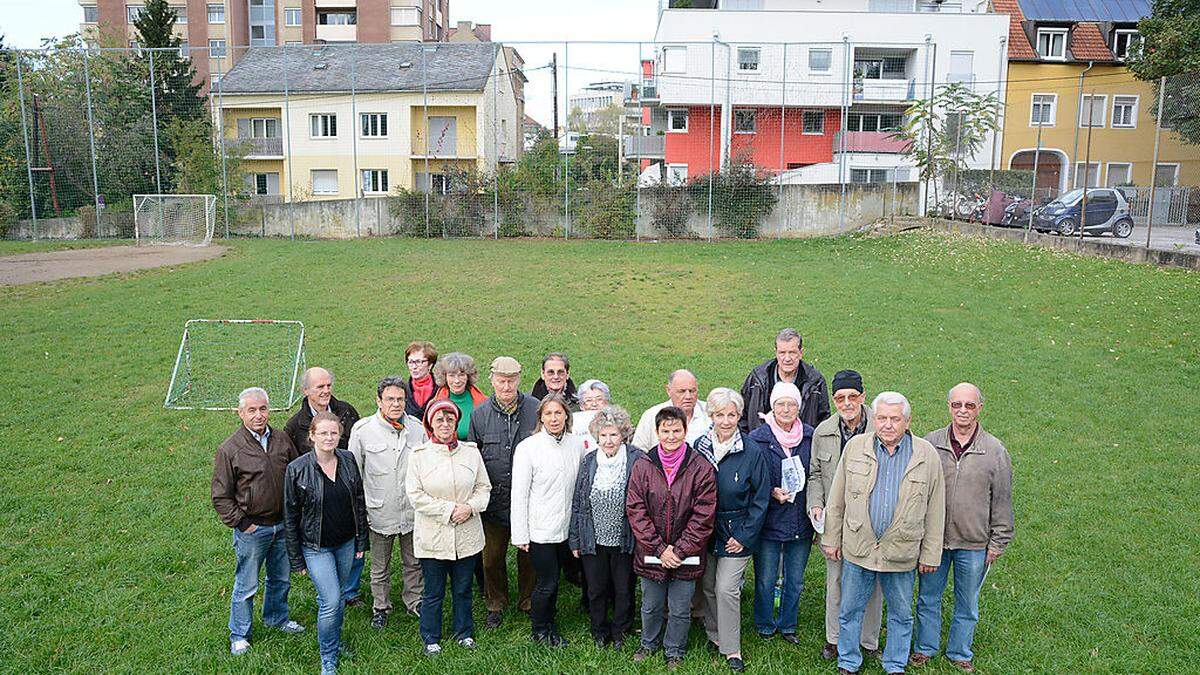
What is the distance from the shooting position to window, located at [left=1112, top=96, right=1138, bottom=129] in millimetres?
36250

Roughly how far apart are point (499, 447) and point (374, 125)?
104ft

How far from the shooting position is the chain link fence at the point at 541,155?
26.2 meters

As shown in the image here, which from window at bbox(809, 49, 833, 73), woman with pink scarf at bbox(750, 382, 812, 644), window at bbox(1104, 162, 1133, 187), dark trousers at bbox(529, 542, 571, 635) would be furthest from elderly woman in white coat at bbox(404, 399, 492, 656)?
window at bbox(1104, 162, 1133, 187)

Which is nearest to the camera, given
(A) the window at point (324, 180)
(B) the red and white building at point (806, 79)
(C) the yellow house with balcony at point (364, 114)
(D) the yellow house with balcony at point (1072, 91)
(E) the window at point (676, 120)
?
(B) the red and white building at point (806, 79)

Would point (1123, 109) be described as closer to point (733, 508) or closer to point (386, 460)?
point (733, 508)

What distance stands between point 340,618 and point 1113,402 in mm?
8918

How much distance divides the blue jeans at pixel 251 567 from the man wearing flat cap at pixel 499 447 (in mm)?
1265

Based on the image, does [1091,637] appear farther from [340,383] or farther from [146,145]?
[146,145]

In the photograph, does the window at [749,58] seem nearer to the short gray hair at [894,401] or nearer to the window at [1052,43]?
the window at [1052,43]

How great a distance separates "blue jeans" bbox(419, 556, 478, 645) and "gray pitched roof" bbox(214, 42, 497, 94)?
94.1 ft

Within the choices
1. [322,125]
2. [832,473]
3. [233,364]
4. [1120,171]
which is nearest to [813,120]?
[1120,171]

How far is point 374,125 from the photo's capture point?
35.2 m

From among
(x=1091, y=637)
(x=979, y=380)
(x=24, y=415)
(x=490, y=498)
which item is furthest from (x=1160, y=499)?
(x=24, y=415)

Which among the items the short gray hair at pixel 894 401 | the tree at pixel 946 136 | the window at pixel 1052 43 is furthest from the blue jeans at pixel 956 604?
the window at pixel 1052 43
